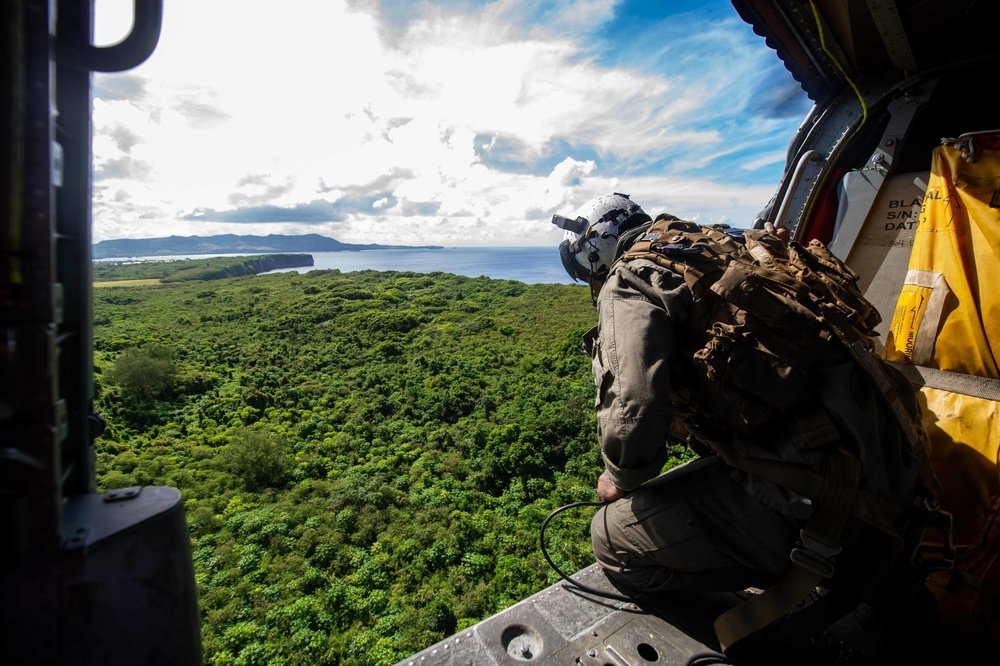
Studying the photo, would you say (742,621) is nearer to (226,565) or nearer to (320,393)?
(226,565)

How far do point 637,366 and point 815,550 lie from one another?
40.4 inches

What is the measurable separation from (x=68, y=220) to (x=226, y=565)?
Answer: 7.29 meters

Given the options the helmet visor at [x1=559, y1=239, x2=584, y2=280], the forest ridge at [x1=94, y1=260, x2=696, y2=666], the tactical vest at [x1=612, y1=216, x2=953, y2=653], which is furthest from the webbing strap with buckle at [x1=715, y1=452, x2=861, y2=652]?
the forest ridge at [x1=94, y1=260, x2=696, y2=666]

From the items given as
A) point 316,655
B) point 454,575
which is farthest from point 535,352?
point 316,655

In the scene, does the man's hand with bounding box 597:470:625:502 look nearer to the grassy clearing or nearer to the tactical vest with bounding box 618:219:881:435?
the tactical vest with bounding box 618:219:881:435

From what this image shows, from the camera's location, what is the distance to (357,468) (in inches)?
379

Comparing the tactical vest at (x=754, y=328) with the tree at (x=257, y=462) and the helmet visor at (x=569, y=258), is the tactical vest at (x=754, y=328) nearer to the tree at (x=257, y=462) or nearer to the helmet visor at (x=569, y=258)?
the helmet visor at (x=569, y=258)

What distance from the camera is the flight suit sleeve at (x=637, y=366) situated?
2.00 meters

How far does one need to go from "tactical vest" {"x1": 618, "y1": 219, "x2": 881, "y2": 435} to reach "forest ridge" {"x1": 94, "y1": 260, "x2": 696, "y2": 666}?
4.55 metres

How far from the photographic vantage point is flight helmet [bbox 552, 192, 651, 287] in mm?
3236

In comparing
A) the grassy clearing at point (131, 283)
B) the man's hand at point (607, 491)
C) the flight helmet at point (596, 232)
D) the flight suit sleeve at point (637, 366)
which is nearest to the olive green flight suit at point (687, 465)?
the flight suit sleeve at point (637, 366)

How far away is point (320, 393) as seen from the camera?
14984 mm

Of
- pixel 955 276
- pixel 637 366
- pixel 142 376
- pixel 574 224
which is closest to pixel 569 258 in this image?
pixel 574 224

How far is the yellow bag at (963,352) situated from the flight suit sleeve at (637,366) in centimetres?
139
